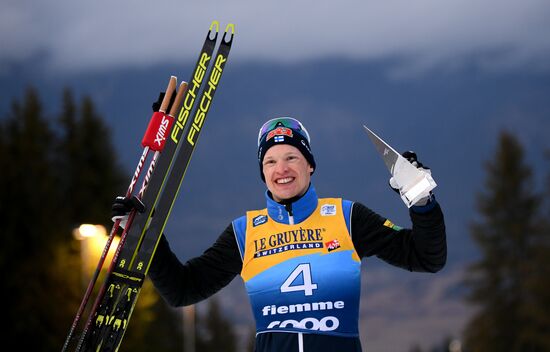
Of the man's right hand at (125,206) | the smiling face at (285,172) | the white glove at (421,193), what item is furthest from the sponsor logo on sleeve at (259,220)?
the white glove at (421,193)

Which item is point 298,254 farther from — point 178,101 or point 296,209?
point 178,101

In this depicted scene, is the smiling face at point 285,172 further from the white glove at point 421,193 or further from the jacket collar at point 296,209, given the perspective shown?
the white glove at point 421,193

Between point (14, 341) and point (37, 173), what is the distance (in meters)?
7.38

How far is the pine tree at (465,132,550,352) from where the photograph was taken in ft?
129

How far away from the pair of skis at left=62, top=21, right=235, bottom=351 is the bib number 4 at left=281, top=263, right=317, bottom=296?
872 millimetres

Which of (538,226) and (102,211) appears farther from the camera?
(538,226)

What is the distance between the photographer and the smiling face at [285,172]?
15.0ft

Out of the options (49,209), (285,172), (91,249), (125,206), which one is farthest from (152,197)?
(49,209)

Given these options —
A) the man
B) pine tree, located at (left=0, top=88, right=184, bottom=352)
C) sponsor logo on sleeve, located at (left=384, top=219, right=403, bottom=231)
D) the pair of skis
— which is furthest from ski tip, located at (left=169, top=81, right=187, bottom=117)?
pine tree, located at (left=0, top=88, right=184, bottom=352)

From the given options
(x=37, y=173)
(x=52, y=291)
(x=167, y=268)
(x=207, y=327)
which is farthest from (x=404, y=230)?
(x=207, y=327)

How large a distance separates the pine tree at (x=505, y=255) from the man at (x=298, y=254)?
3485 centimetres

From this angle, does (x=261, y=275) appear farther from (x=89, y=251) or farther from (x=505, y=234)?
(x=505, y=234)

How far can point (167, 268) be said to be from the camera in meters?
4.76

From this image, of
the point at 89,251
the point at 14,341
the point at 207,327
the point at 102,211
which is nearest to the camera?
the point at 89,251
